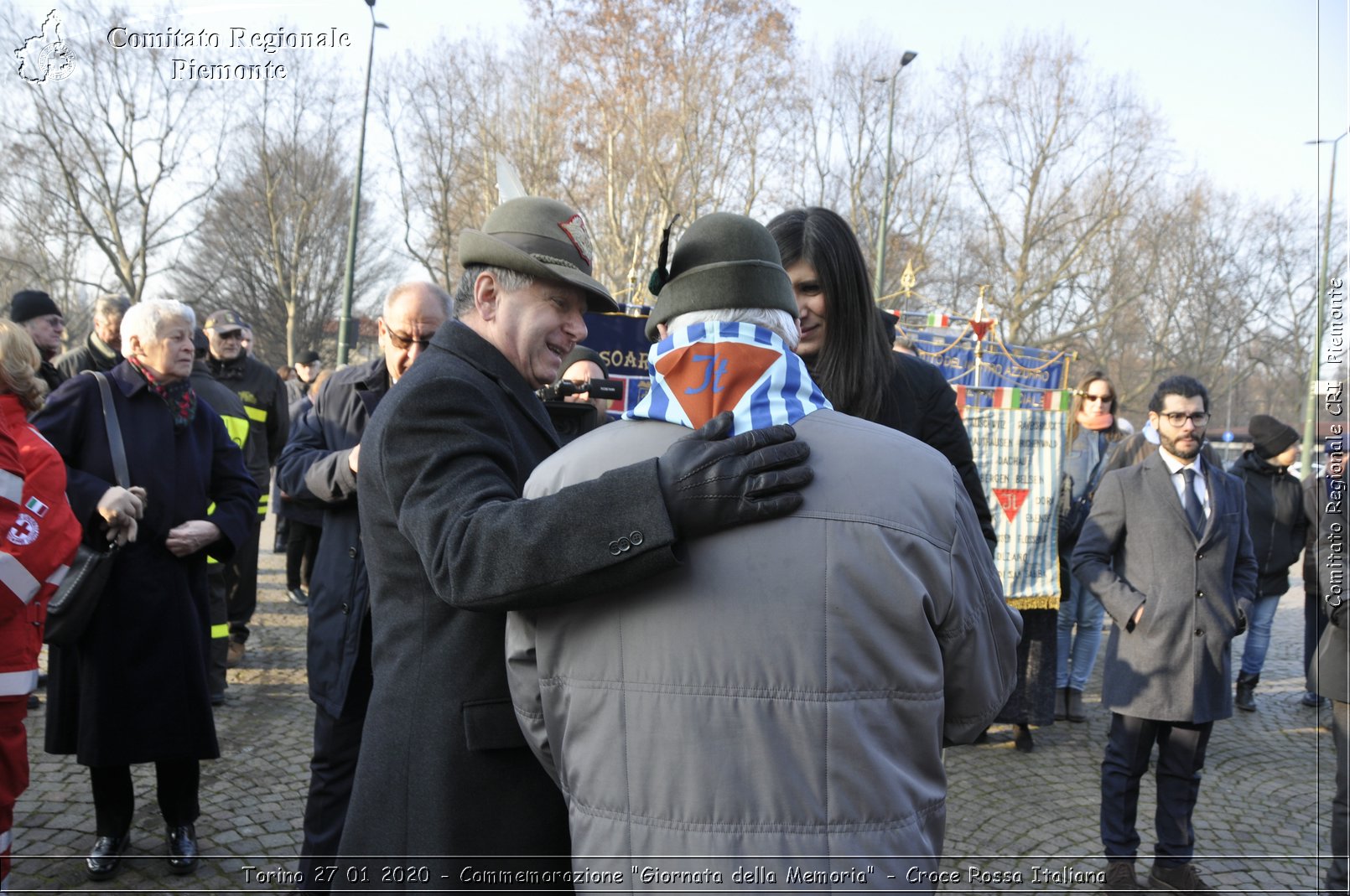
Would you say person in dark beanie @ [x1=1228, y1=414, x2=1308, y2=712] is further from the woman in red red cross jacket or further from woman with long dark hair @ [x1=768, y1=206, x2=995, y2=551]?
the woman in red red cross jacket

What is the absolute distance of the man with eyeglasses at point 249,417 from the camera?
21.6 feet

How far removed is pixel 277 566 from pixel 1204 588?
908 cm

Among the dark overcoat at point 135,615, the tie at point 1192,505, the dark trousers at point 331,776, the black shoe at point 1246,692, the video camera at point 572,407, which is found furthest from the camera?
the black shoe at point 1246,692

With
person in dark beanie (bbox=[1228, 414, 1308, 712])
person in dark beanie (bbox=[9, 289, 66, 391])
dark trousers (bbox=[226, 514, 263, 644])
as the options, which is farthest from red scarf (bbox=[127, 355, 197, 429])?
person in dark beanie (bbox=[1228, 414, 1308, 712])

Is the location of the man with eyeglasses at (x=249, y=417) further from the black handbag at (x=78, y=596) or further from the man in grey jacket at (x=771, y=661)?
the man in grey jacket at (x=771, y=661)

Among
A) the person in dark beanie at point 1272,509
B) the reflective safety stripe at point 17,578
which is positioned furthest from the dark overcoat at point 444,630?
the person in dark beanie at point 1272,509

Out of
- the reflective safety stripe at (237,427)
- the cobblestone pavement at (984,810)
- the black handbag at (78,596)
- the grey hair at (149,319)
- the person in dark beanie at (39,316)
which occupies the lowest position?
the cobblestone pavement at (984,810)

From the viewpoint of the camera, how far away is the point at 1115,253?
1179 inches

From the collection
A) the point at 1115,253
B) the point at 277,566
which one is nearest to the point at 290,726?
the point at 277,566

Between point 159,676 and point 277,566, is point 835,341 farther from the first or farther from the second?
point 277,566

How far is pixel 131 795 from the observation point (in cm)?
366

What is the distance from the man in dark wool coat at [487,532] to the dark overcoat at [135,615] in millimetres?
2011

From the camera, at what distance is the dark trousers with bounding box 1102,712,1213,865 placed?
377 cm

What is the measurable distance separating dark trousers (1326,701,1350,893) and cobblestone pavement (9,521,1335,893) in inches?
5.9
